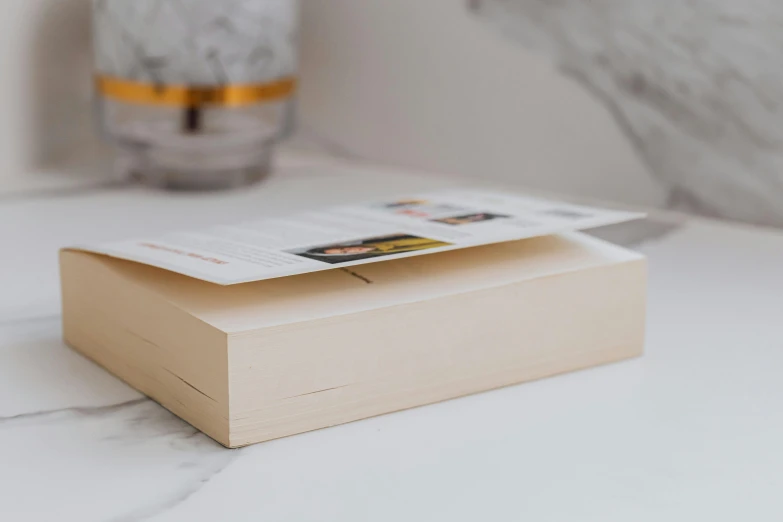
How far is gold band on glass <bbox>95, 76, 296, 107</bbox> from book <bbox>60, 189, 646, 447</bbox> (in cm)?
44

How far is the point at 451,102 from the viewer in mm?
1029

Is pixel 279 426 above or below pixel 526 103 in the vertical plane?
below

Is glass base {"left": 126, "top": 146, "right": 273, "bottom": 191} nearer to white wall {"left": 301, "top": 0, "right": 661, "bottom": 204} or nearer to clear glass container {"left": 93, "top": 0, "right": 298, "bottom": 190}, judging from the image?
clear glass container {"left": 93, "top": 0, "right": 298, "bottom": 190}

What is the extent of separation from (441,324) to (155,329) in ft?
0.44

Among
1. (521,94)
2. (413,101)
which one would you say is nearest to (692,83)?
(521,94)

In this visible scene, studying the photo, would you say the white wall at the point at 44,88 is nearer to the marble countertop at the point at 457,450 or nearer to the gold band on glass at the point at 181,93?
the gold band on glass at the point at 181,93

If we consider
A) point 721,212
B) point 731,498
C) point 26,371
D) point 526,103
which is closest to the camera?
point 731,498

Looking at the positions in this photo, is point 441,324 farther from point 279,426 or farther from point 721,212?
point 721,212

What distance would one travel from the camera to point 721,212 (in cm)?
85

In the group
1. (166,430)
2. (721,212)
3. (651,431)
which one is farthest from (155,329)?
(721,212)

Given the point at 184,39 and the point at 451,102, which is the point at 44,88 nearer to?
the point at 184,39

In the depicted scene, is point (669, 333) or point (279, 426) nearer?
point (279, 426)

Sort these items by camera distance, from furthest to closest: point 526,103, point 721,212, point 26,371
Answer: point 526,103
point 721,212
point 26,371

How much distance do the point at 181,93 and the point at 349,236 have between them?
51cm
